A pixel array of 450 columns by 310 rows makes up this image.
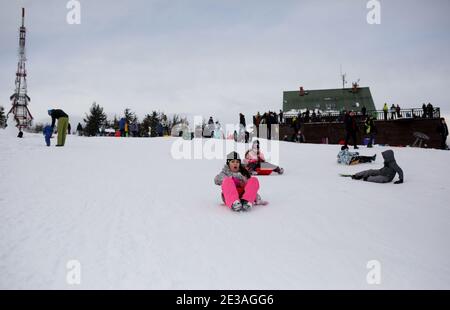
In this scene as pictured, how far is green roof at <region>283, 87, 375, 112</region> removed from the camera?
44.8m

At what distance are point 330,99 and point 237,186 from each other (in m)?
44.9

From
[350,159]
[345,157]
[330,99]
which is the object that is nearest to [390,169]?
[350,159]

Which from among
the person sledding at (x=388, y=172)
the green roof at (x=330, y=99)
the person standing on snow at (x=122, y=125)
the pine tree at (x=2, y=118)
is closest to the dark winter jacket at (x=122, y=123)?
the person standing on snow at (x=122, y=125)

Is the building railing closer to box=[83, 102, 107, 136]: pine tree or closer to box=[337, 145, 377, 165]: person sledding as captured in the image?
box=[337, 145, 377, 165]: person sledding

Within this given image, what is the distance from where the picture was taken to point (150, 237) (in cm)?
335

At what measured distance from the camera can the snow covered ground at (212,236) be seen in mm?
2484

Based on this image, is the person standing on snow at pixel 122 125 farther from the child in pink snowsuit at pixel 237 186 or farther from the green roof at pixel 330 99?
the green roof at pixel 330 99

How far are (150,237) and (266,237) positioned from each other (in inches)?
51.4

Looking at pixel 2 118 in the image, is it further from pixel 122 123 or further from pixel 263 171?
pixel 263 171
